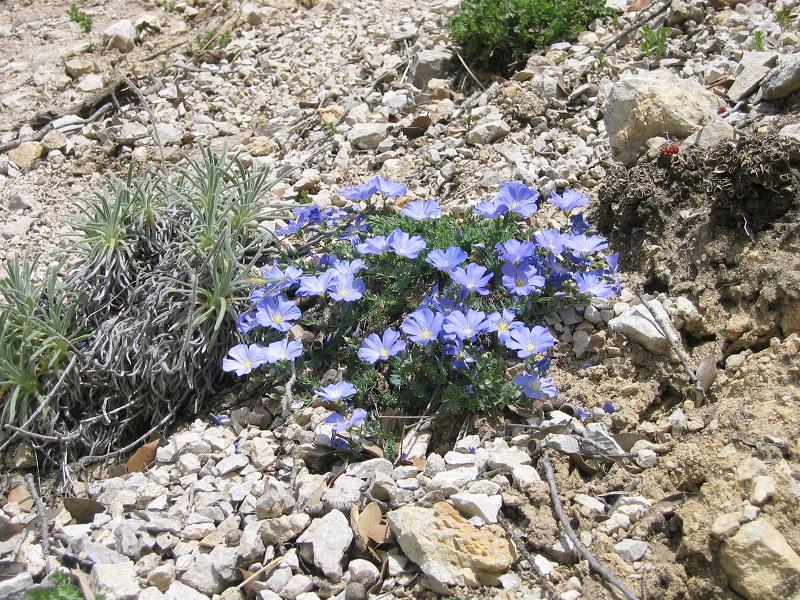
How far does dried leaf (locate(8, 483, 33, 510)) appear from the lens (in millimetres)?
2967

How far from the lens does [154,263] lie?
341cm

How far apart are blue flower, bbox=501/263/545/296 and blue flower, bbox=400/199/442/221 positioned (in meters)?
0.43

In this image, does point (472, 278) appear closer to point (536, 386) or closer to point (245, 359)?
point (536, 386)

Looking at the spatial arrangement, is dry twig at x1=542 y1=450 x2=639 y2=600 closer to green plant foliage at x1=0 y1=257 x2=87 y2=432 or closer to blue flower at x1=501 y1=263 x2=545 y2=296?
blue flower at x1=501 y1=263 x2=545 y2=296

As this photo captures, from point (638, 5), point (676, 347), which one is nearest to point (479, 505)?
point (676, 347)

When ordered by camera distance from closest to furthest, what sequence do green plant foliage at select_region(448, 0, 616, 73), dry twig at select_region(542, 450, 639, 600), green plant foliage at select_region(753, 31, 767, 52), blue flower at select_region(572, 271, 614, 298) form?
dry twig at select_region(542, 450, 639, 600), blue flower at select_region(572, 271, 614, 298), green plant foliage at select_region(753, 31, 767, 52), green plant foliage at select_region(448, 0, 616, 73)

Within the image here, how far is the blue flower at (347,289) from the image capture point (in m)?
2.94

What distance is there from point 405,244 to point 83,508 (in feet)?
4.72

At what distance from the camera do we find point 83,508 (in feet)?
9.00

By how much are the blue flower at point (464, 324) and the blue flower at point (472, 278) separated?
14 cm

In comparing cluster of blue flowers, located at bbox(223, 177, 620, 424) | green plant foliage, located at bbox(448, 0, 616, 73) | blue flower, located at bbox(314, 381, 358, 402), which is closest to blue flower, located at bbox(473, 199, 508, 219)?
cluster of blue flowers, located at bbox(223, 177, 620, 424)

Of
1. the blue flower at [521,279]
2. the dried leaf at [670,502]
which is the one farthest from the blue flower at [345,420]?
the dried leaf at [670,502]

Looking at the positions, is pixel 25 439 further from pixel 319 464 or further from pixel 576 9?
pixel 576 9

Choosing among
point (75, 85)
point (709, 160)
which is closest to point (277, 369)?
point (709, 160)
